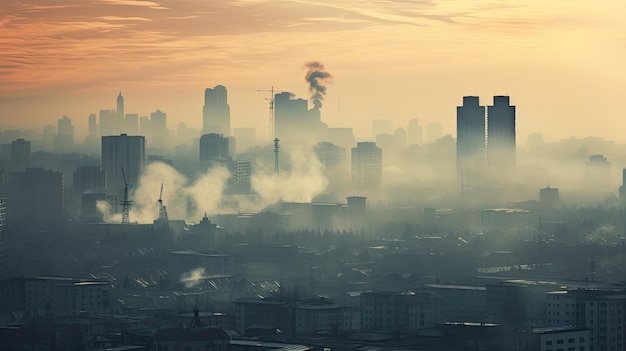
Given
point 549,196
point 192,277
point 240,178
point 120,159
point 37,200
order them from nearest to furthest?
point 192,277, point 37,200, point 120,159, point 549,196, point 240,178

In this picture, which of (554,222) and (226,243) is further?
(554,222)

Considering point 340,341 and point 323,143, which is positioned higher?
point 323,143

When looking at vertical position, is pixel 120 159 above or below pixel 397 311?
above

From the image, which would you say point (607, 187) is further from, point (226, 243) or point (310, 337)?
point (310, 337)

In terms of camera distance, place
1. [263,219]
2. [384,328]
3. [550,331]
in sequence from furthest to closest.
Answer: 1. [263,219]
2. [384,328]
3. [550,331]

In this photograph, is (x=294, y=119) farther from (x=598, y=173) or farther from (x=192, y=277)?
(x=192, y=277)

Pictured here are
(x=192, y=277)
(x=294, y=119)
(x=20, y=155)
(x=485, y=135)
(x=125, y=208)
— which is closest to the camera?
(x=192, y=277)

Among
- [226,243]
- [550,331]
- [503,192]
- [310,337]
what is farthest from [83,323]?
[503,192]

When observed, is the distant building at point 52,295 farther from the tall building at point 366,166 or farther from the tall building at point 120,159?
the tall building at point 366,166

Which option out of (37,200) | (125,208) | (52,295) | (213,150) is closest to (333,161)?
(213,150)
